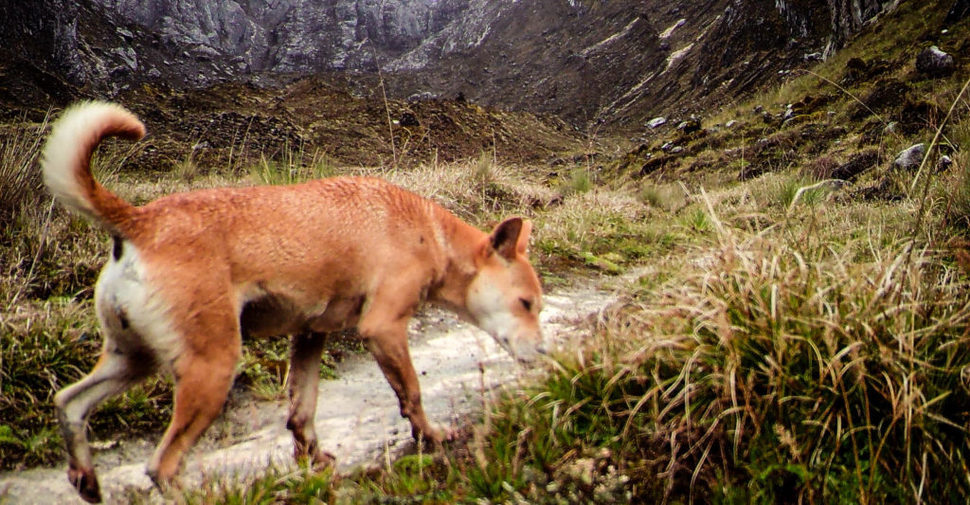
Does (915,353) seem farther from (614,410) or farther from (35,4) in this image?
(35,4)

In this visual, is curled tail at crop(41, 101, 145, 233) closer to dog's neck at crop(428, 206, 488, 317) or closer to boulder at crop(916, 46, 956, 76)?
dog's neck at crop(428, 206, 488, 317)

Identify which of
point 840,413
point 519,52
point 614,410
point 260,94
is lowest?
point 519,52

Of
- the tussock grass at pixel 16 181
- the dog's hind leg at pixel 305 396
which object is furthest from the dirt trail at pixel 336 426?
the tussock grass at pixel 16 181

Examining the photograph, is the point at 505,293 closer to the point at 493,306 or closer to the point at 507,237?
the point at 493,306

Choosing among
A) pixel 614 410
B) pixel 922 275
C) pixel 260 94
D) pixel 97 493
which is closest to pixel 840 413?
pixel 614 410

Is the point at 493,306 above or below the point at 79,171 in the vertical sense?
below

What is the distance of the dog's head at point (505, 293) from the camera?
10.4ft

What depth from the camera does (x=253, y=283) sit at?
2408 millimetres

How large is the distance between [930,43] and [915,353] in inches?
748

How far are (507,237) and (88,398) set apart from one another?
1968 mm

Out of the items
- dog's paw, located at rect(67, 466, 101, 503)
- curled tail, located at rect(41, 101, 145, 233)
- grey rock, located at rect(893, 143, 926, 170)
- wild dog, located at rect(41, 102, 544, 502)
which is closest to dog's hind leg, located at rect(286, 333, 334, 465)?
wild dog, located at rect(41, 102, 544, 502)

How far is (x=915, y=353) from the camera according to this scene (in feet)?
7.16

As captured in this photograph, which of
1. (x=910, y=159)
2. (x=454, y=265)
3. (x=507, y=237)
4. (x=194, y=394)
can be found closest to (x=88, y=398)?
(x=194, y=394)

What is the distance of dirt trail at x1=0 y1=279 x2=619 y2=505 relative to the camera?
263cm
